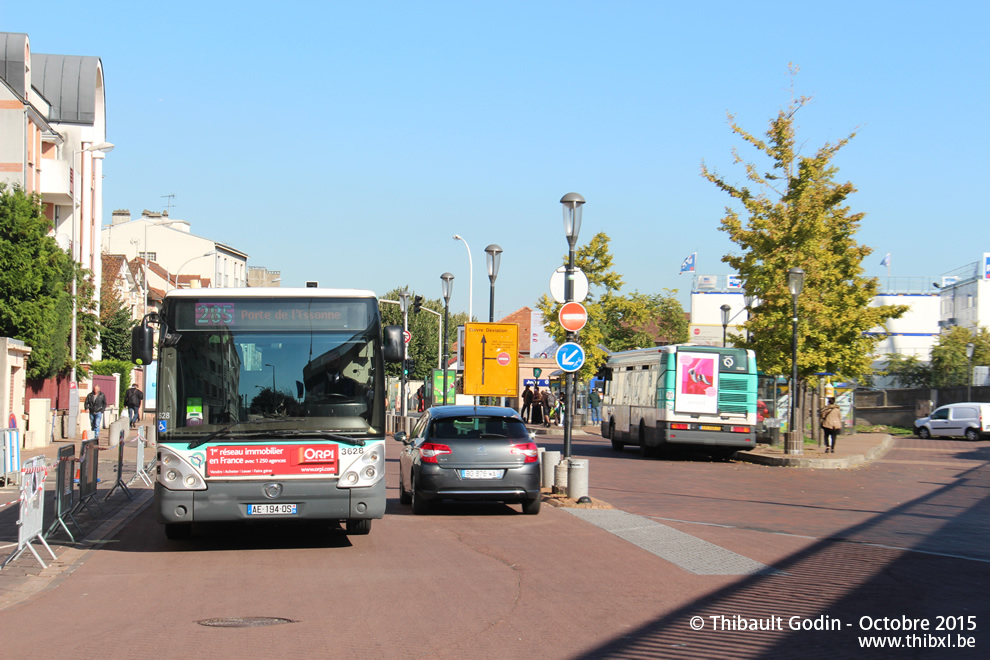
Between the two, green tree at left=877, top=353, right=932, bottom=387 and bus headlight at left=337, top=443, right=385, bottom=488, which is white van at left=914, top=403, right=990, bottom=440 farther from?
bus headlight at left=337, top=443, right=385, bottom=488

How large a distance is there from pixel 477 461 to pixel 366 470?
10.9 ft

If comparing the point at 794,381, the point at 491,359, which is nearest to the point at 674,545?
the point at 491,359

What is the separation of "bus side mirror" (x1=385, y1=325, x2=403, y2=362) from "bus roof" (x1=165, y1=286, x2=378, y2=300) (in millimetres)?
536

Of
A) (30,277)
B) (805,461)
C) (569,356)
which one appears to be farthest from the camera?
(30,277)

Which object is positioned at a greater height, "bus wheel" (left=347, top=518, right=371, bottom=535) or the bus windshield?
the bus windshield

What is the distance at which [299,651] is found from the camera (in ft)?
22.2

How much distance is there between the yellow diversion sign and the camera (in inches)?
905

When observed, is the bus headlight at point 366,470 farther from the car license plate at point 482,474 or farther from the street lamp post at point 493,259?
the street lamp post at point 493,259

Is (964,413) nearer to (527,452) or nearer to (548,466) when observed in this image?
(548,466)

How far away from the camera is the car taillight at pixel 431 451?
47.5 ft

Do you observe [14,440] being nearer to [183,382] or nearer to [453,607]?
[183,382]

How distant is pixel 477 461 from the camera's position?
47.3 feet

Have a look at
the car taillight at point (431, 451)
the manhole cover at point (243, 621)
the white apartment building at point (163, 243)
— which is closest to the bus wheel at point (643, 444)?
the car taillight at point (431, 451)

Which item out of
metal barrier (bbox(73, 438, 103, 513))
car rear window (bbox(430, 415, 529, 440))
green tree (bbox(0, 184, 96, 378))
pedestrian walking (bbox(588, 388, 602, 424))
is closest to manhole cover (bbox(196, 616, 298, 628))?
car rear window (bbox(430, 415, 529, 440))
